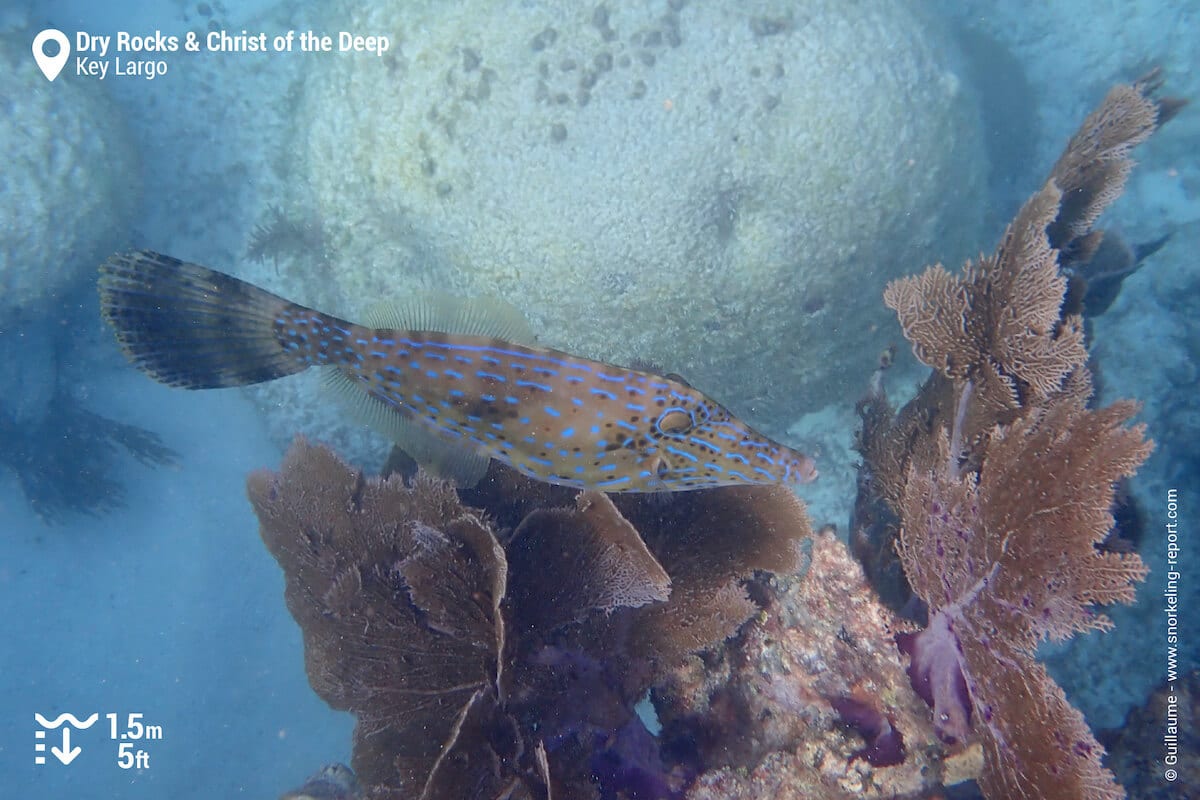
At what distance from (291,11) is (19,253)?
7.97 meters

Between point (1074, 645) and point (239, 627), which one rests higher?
point (1074, 645)

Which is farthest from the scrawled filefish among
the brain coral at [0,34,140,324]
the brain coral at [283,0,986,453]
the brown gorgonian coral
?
the brain coral at [0,34,140,324]

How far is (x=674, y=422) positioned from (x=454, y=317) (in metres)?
1.59

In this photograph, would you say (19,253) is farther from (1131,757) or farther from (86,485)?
(1131,757)

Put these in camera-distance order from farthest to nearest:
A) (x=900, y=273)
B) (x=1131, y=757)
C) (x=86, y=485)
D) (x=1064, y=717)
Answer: (x=86, y=485) < (x=900, y=273) < (x=1131, y=757) < (x=1064, y=717)

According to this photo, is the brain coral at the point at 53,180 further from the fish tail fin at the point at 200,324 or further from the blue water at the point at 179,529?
the fish tail fin at the point at 200,324

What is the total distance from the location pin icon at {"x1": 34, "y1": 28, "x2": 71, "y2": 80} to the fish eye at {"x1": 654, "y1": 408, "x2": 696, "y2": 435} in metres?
14.9

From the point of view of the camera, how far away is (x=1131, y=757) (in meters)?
5.63

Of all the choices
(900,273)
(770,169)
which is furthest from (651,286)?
(900,273)

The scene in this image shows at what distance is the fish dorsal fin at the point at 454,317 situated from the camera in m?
4.05

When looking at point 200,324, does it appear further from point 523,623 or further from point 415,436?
point 523,623

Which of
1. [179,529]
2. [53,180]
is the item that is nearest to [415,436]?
[53,180]

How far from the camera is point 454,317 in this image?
4.10 m

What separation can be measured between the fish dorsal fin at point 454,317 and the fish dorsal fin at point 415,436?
18.2 inches
